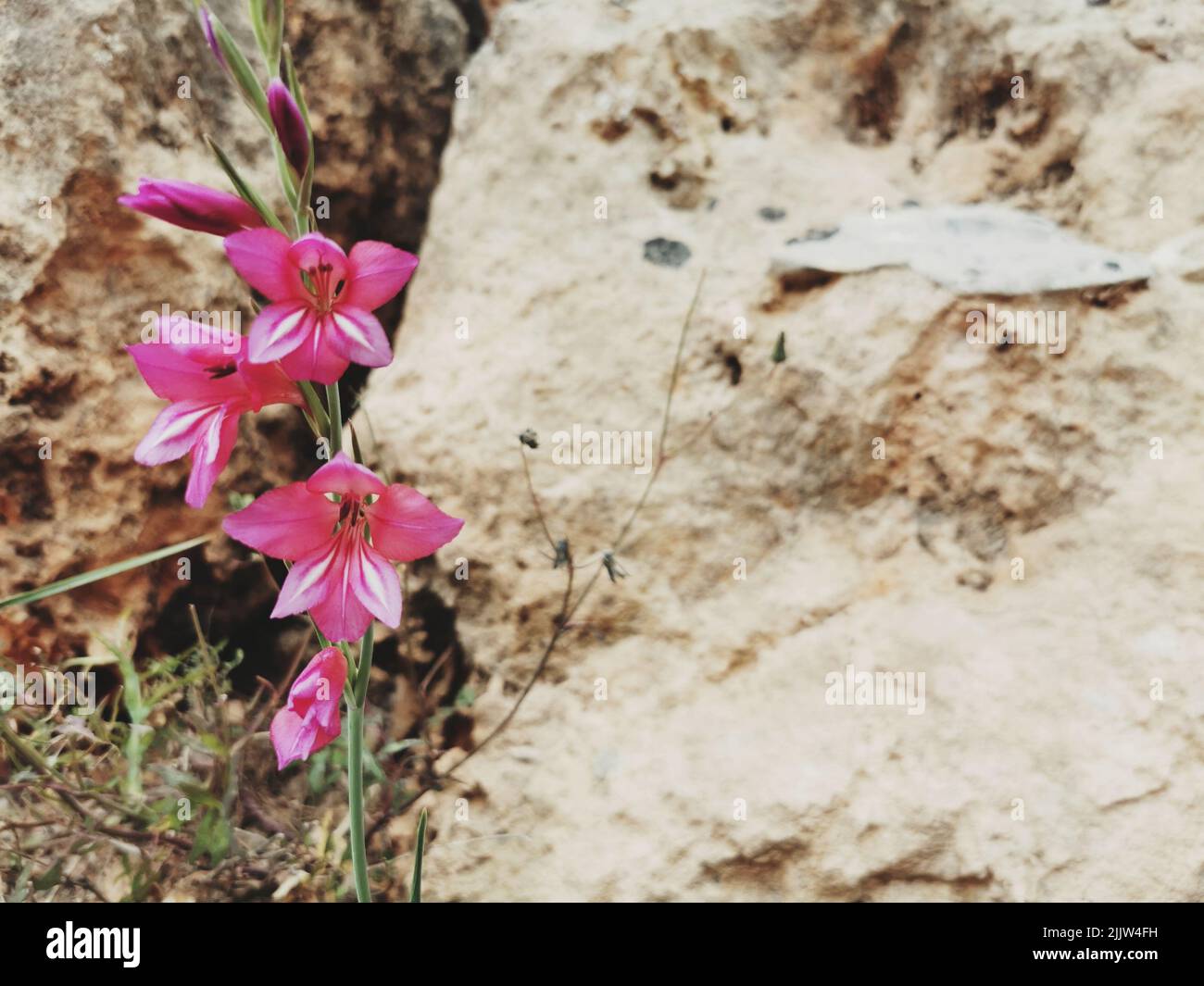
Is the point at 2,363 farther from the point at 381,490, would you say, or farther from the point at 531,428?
the point at 381,490

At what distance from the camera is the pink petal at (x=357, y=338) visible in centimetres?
104

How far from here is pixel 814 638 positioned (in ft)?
6.55

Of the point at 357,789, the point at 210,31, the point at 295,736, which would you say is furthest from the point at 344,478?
the point at 210,31

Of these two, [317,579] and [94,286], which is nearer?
[317,579]

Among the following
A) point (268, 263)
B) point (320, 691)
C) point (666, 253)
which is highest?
point (666, 253)

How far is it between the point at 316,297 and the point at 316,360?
0.29ft

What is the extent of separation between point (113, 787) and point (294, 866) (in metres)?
0.41

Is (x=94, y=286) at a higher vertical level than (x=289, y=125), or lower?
higher

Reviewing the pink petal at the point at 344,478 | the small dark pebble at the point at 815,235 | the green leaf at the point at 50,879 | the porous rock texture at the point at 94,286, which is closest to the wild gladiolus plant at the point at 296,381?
Result: the pink petal at the point at 344,478


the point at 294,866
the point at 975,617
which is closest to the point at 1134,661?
the point at 975,617

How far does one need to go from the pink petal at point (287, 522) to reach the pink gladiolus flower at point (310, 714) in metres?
0.14

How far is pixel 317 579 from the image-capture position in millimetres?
1093

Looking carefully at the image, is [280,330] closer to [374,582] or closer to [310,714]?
[374,582]

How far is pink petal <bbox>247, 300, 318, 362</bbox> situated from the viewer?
1015mm
